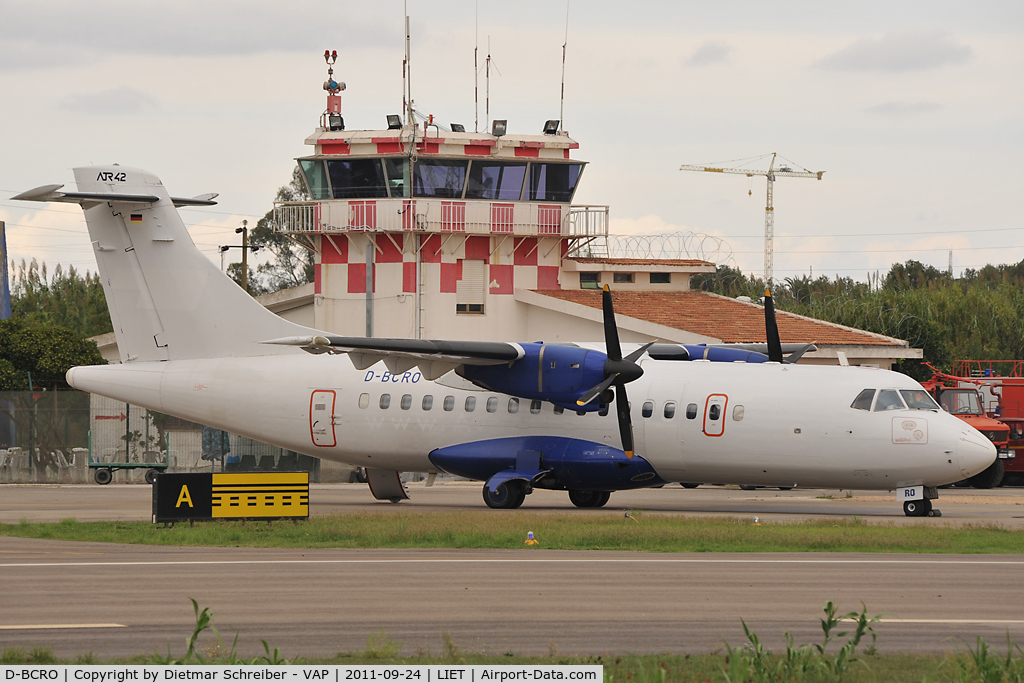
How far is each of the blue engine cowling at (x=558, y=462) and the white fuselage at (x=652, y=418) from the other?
208 millimetres

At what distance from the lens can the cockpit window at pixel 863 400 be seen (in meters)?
22.6

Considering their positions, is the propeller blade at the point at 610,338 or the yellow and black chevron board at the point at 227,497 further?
the propeller blade at the point at 610,338

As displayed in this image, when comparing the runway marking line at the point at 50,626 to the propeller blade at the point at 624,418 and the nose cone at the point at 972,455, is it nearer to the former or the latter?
the propeller blade at the point at 624,418

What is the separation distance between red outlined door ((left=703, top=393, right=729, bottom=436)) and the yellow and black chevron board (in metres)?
8.01

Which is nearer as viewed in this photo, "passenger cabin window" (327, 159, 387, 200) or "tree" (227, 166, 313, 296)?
"passenger cabin window" (327, 159, 387, 200)

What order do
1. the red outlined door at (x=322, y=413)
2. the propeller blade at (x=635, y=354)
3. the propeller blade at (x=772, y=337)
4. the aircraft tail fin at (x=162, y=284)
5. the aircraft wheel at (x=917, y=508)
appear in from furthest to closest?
the aircraft tail fin at (x=162, y=284) < the red outlined door at (x=322, y=413) < the propeller blade at (x=772, y=337) < the propeller blade at (x=635, y=354) < the aircraft wheel at (x=917, y=508)

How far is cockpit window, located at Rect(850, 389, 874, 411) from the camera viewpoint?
22.6 metres

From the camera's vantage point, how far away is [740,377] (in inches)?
932

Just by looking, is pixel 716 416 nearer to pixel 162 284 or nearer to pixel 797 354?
pixel 797 354

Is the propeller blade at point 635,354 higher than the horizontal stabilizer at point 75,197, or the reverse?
the horizontal stabilizer at point 75,197

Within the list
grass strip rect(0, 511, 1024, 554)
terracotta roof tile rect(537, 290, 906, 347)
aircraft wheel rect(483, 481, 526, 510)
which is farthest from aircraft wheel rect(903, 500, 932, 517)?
terracotta roof tile rect(537, 290, 906, 347)

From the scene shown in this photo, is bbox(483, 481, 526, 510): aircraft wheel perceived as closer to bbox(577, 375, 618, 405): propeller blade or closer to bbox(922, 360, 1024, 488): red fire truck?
bbox(577, 375, 618, 405): propeller blade

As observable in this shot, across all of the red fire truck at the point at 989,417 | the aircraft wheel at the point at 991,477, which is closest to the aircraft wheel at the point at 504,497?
the red fire truck at the point at 989,417

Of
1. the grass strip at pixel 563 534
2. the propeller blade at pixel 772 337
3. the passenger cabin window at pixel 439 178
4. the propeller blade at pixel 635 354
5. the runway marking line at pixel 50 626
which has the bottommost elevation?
the grass strip at pixel 563 534
